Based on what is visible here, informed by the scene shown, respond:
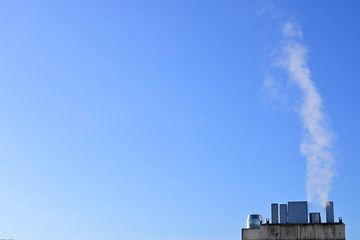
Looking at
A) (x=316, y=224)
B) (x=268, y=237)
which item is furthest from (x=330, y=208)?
(x=268, y=237)

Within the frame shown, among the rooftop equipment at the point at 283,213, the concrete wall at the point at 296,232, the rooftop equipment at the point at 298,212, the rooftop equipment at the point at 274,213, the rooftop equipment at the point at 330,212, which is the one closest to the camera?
the concrete wall at the point at 296,232

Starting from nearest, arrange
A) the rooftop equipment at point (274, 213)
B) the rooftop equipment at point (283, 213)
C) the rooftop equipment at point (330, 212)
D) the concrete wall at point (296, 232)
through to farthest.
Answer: the concrete wall at point (296, 232) < the rooftop equipment at point (330, 212) < the rooftop equipment at point (283, 213) < the rooftop equipment at point (274, 213)

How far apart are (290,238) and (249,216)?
410 cm

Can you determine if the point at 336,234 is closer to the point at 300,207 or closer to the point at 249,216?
the point at 300,207

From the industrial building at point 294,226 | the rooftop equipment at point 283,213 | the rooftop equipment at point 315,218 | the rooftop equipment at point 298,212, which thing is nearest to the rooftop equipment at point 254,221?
the industrial building at point 294,226

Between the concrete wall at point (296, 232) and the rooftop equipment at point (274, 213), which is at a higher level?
the rooftop equipment at point (274, 213)

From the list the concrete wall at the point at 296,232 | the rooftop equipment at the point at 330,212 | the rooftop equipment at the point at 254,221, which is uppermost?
the rooftop equipment at the point at 330,212

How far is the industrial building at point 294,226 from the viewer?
1801 inches

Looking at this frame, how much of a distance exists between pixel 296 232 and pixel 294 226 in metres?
0.54

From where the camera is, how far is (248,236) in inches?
1884

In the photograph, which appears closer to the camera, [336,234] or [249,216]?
[336,234]

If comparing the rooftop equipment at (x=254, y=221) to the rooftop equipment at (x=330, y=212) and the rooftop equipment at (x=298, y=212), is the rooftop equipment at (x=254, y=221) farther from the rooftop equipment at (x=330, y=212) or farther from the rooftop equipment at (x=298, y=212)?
the rooftop equipment at (x=330, y=212)

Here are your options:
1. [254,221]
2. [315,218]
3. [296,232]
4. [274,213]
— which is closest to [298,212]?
[315,218]

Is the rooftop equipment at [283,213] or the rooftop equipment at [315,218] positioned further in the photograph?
the rooftop equipment at [283,213]
